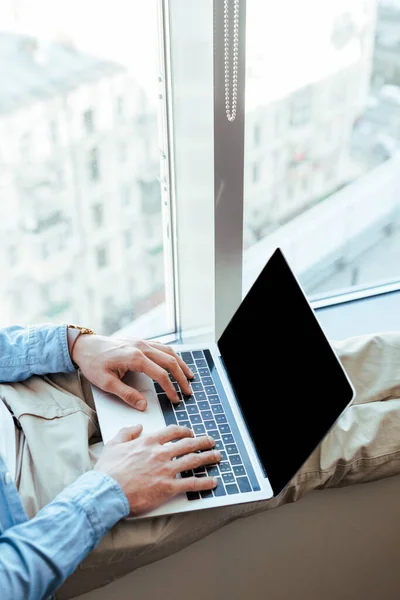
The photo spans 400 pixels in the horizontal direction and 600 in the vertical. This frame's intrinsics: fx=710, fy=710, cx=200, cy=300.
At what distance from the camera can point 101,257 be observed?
4.99ft

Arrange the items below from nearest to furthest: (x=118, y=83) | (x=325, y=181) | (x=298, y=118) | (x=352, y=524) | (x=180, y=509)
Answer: (x=180, y=509)
(x=352, y=524)
(x=118, y=83)
(x=298, y=118)
(x=325, y=181)

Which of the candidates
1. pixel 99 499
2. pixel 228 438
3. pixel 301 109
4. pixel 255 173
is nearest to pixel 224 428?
→ pixel 228 438

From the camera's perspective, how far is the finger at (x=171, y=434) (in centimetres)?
102

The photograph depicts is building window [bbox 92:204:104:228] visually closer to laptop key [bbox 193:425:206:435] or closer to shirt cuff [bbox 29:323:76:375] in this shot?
shirt cuff [bbox 29:323:76:375]

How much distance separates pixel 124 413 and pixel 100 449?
2.6 inches

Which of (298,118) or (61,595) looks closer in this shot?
(61,595)

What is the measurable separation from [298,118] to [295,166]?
116mm

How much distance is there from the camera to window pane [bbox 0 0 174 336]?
1.25m

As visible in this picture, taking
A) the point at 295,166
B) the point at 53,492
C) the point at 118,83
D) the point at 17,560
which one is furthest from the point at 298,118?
the point at 17,560

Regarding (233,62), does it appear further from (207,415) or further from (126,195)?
(207,415)

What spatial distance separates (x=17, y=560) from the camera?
857 mm

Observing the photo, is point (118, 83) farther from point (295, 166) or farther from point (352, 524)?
point (352, 524)

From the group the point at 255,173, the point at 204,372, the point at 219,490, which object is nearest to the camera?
the point at 219,490

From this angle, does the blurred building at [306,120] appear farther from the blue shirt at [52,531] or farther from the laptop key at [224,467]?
the blue shirt at [52,531]
